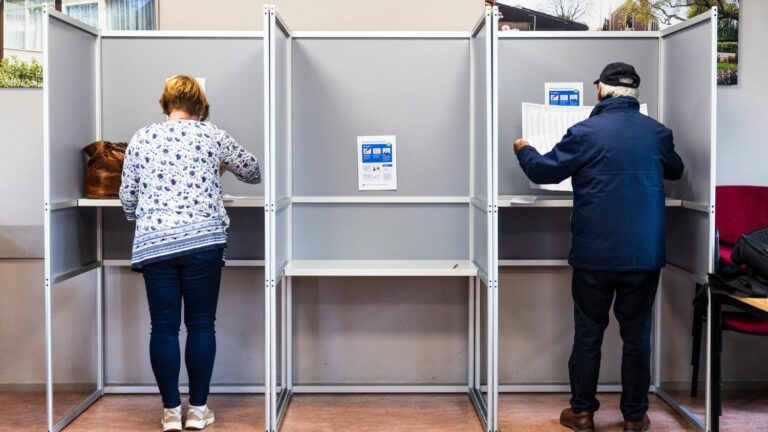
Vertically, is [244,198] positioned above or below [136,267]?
above

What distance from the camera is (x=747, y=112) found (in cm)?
374

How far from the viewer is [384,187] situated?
360 cm

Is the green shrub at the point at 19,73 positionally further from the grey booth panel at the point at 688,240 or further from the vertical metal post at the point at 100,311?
the grey booth panel at the point at 688,240

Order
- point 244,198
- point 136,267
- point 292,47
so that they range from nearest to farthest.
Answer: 1. point 136,267
2. point 244,198
3. point 292,47

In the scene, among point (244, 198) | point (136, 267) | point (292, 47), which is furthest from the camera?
point (292, 47)

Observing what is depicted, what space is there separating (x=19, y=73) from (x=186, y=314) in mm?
1606

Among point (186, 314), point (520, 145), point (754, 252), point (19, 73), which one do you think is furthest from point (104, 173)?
point (754, 252)

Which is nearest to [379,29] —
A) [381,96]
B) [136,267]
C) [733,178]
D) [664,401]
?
[381,96]

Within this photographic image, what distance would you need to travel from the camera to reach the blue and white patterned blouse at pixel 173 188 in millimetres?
2879

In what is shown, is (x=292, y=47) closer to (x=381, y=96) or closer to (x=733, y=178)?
(x=381, y=96)

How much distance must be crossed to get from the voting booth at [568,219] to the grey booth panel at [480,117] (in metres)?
0.14

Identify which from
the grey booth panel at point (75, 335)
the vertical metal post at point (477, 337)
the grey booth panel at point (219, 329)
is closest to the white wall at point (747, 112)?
the vertical metal post at point (477, 337)

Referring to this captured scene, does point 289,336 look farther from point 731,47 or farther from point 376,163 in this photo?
point 731,47

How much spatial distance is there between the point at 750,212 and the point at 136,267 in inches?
110
